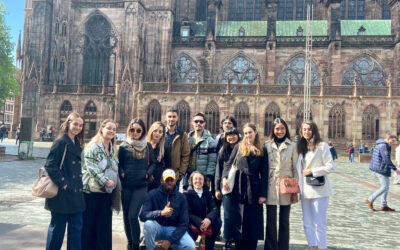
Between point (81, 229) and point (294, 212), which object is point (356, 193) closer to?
point (294, 212)

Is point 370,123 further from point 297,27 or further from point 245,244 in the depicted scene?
point 245,244

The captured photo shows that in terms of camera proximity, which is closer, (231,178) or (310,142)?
(231,178)

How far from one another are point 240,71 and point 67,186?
33.1 metres

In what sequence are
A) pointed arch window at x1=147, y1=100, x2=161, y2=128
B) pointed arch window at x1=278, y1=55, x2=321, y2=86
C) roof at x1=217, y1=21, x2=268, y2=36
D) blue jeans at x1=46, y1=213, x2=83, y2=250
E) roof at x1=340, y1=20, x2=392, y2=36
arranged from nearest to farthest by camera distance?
blue jeans at x1=46, y1=213, x2=83, y2=250 < pointed arch window at x1=147, y1=100, x2=161, y2=128 < pointed arch window at x1=278, y1=55, x2=321, y2=86 < roof at x1=340, y1=20, x2=392, y2=36 < roof at x1=217, y1=21, x2=268, y2=36

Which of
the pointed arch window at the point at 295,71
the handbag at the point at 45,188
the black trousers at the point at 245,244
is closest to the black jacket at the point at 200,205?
the black trousers at the point at 245,244

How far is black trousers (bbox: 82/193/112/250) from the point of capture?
4.41 metres

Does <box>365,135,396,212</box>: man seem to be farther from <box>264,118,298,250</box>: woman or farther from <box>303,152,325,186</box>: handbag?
<box>264,118,298,250</box>: woman

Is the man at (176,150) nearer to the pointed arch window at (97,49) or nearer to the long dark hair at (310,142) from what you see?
the long dark hair at (310,142)

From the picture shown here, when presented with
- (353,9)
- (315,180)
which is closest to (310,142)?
(315,180)

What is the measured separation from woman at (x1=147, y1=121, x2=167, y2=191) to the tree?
23.2 metres

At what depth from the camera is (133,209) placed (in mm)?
4625

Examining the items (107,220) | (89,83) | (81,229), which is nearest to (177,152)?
(107,220)

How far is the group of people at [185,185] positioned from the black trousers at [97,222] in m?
0.01

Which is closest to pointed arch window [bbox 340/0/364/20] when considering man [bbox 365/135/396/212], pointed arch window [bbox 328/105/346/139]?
pointed arch window [bbox 328/105/346/139]
